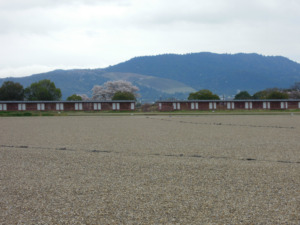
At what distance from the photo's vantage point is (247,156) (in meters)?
12.4

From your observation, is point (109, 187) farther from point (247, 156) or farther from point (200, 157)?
point (247, 156)

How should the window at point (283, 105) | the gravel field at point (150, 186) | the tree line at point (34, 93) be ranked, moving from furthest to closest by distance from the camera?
the tree line at point (34, 93) < the window at point (283, 105) < the gravel field at point (150, 186)

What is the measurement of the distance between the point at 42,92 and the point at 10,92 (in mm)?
7830

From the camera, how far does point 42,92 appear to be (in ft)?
300

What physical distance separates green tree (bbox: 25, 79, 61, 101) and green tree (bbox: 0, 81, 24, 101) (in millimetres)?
1889

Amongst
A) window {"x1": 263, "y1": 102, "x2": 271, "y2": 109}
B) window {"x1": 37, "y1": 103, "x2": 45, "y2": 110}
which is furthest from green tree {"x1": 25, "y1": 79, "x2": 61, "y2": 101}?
window {"x1": 263, "y1": 102, "x2": 271, "y2": 109}

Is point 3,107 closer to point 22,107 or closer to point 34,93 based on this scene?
point 22,107

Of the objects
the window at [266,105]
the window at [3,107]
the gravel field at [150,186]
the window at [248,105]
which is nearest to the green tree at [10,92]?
the window at [3,107]

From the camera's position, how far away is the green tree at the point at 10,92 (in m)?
89.5

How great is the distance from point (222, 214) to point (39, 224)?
3.12 metres

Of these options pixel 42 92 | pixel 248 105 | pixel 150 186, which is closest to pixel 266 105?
pixel 248 105

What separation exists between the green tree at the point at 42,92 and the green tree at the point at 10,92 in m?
1.89

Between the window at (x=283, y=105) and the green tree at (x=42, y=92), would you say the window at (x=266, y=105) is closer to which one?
the window at (x=283, y=105)

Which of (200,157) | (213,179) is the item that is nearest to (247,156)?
(200,157)
